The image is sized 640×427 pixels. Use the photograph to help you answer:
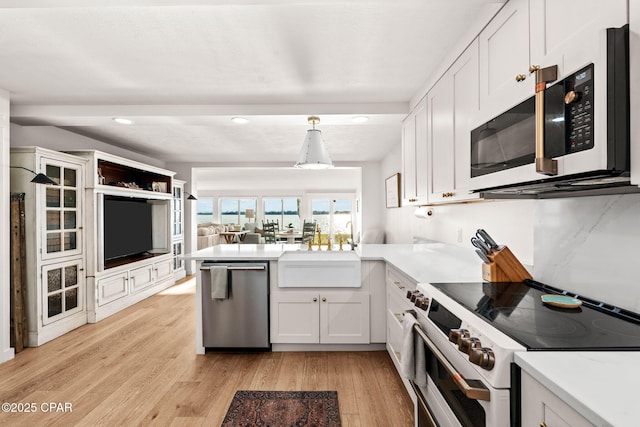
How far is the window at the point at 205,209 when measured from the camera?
38.1 ft

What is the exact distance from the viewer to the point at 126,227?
4.73 meters

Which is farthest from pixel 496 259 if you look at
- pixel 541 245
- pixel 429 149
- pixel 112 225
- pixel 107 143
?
pixel 107 143

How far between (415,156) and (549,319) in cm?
194

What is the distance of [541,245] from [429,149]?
3.56 feet

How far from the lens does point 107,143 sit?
4.91 meters

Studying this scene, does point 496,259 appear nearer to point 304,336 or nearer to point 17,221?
point 304,336

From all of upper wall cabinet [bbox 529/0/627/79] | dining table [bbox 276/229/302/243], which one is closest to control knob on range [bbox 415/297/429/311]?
upper wall cabinet [bbox 529/0/627/79]

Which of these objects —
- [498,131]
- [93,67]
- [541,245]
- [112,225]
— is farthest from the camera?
[112,225]

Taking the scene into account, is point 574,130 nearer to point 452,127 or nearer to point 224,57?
point 452,127

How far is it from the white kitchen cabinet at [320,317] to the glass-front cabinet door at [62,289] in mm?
2269

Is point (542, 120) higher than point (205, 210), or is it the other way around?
point (542, 120)

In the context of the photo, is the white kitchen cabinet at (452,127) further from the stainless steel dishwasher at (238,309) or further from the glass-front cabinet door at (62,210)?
the glass-front cabinet door at (62,210)

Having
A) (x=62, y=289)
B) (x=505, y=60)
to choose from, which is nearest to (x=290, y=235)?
(x=62, y=289)

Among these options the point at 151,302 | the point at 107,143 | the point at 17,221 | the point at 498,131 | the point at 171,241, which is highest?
the point at 107,143
